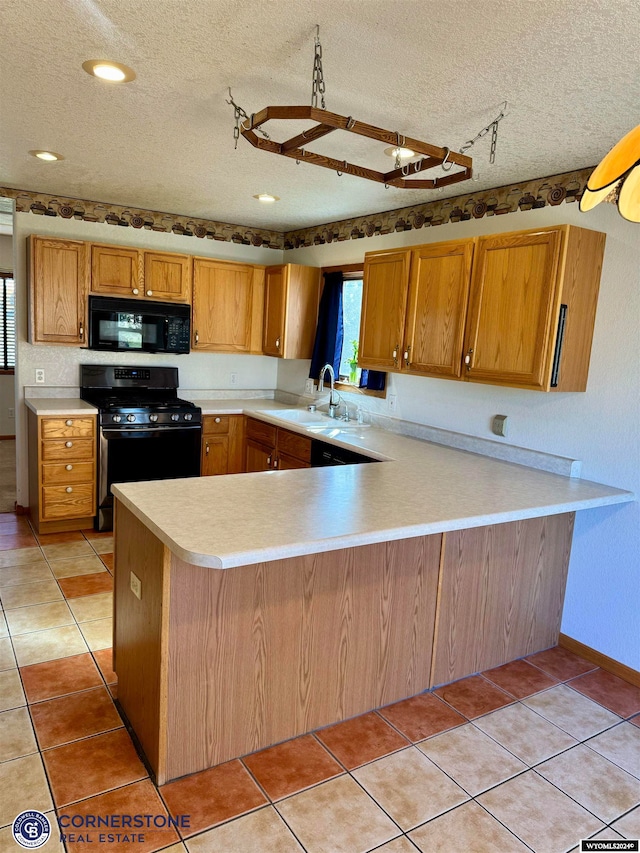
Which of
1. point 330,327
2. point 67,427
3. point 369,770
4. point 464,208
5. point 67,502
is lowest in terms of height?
point 369,770

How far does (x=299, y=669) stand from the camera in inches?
84.5

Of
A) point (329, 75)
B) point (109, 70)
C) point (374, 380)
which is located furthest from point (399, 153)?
point (374, 380)

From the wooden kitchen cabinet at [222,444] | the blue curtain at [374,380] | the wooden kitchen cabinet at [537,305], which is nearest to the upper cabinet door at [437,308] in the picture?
the wooden kitchen cabinet at [537,305]

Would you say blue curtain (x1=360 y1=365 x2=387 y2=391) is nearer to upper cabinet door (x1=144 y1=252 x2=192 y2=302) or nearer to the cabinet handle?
the cabinet handle

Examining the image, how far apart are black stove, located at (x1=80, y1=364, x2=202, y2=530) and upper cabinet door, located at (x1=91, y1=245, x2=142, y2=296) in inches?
25.1

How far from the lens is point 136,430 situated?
4.23m

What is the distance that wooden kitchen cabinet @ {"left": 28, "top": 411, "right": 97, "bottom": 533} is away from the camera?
3.97m

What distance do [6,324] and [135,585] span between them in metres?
5.99

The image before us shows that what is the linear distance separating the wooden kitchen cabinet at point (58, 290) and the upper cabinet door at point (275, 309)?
1482mm

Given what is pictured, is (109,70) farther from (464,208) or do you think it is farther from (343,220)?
(343,220)

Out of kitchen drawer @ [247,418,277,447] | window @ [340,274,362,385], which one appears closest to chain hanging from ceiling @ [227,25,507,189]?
window @ [340,274,362,385]

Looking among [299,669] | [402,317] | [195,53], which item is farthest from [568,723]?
[195,53]

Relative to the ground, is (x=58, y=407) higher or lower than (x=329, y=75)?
lower

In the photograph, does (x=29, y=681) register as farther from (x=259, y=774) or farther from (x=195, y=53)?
(x=195, y=53)
